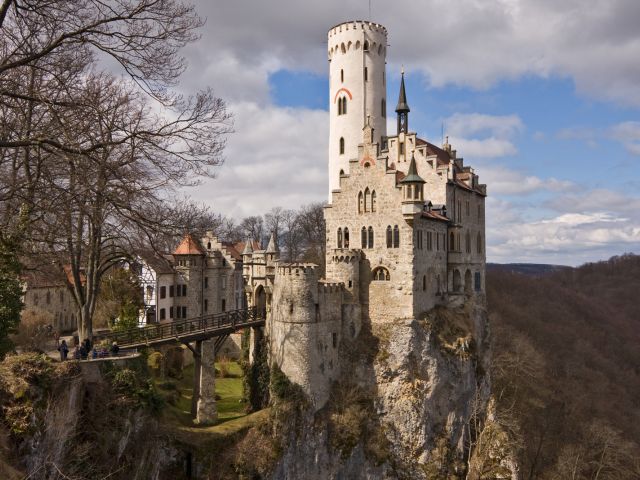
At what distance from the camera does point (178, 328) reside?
32.7 meters

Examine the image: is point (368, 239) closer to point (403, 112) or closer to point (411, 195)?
point (411, 195)

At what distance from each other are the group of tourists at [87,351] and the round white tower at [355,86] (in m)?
24.8

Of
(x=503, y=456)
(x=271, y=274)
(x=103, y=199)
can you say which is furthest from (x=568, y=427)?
(x=103, y=199)

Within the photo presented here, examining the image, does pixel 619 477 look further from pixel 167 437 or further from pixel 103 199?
pixel 103 199

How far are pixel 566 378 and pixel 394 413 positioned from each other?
44.9 m

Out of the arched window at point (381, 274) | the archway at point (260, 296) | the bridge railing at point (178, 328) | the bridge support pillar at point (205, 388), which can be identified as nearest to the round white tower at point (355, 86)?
the archway at point (260, 296)

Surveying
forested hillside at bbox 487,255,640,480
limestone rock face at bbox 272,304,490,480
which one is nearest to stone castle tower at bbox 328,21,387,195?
limestone rock face at bbox 272,304,490,480

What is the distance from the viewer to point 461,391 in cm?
3825

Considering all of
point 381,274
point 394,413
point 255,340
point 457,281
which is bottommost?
point 394,413

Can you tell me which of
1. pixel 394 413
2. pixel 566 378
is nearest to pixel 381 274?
pixel 394 413

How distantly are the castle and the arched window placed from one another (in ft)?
0.23

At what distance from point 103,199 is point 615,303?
142 meters

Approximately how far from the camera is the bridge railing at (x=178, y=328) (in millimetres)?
26953

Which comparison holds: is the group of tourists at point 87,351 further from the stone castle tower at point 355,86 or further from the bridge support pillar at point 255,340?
the stone castle tower at point 355,86
